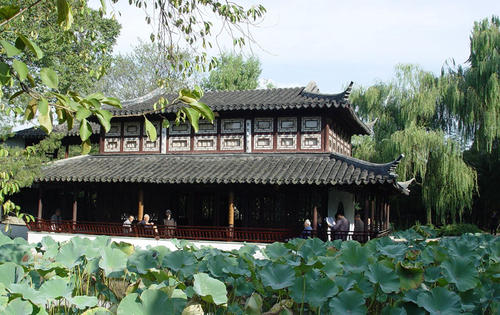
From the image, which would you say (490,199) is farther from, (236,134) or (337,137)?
(236,134)

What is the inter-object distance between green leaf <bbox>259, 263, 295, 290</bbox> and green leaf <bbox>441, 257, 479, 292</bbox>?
3.77 ft

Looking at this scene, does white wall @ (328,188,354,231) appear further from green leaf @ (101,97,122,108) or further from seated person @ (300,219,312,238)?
green leaf @ (101,97,122,108)

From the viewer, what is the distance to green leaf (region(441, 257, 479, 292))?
11.7 feet

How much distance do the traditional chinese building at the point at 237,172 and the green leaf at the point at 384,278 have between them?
890 cm

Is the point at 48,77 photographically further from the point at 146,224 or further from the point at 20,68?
the point at 146,224

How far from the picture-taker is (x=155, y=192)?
1605cm

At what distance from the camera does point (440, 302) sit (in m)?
3.14

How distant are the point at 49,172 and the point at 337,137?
358 inches

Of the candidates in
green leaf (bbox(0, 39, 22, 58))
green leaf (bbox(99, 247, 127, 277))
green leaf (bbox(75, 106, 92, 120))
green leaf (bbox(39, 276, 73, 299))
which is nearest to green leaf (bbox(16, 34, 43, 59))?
green leaf (bbox(0, 39, 22, 58))

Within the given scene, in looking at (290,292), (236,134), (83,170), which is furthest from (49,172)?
(290,292)

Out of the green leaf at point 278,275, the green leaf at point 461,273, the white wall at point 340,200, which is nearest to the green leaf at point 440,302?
the green leaf at point 461,273

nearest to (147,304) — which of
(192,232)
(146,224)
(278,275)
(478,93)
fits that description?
(278,275)

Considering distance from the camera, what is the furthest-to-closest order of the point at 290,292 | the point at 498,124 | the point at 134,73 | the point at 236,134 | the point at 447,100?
the point at 134,73, the point at 447,100, the point at 498,124, the point at 236,134, the point at 290,292

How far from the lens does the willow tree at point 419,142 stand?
2028 centimetres
